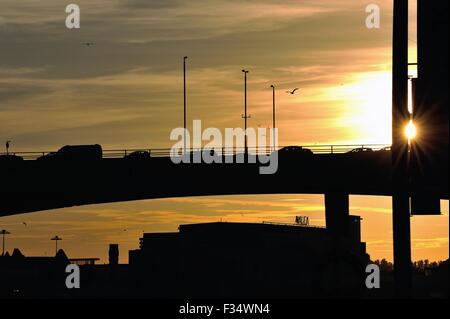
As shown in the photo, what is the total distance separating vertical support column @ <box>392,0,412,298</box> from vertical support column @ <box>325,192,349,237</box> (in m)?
125

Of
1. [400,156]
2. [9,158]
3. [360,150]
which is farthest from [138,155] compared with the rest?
[400,156]

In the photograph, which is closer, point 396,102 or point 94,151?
point 396,102

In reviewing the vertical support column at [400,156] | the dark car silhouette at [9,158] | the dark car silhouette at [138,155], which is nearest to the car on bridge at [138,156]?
the dark car silhouette at [138,155]

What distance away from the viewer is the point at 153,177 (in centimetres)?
14038

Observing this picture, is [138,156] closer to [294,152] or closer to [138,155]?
[138,155]

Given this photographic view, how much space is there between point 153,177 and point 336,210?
4198 centimetres

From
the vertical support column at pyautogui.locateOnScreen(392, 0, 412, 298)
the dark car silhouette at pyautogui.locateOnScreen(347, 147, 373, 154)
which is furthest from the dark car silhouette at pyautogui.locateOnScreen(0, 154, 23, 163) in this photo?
the vertical support column at pyautogui.locateOnScreen(392, 0, 412, 298)

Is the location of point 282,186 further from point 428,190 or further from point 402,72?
point 402,72

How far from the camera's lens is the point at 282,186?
469ft

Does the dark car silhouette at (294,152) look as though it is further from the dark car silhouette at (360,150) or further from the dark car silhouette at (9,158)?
the dark car silhouette at (9,158)

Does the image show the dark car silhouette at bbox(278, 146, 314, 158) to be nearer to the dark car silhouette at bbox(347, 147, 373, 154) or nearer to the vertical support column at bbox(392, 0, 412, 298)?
the dark car silhouette at bbox(347, 147, 373, 154)
